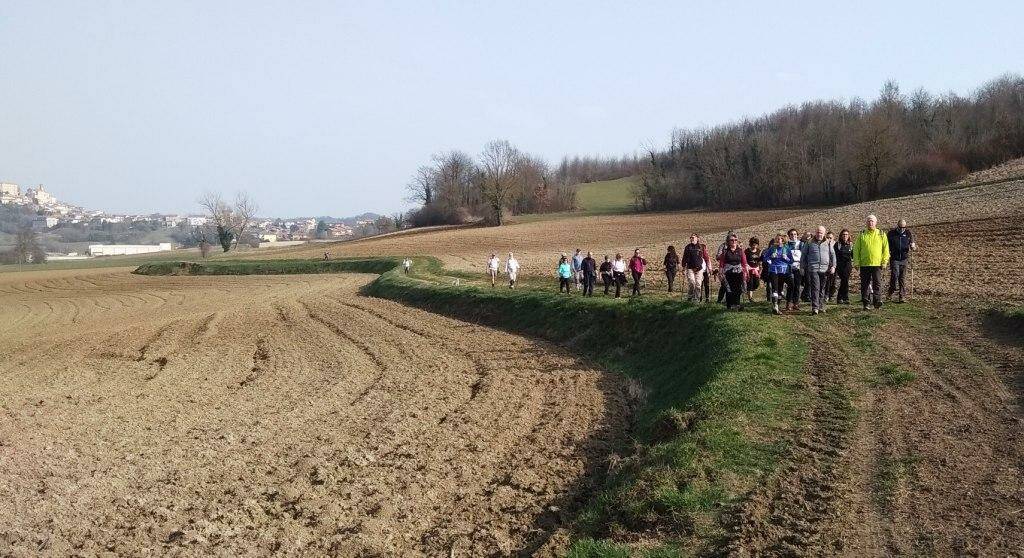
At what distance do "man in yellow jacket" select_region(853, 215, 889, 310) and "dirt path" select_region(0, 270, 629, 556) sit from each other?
583 centimetres

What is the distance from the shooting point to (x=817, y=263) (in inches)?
583

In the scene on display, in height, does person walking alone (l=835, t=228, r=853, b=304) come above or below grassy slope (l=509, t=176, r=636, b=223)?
below

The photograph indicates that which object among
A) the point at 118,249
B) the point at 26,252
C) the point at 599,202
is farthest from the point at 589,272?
the point at 118,249

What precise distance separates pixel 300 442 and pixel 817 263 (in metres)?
10.3

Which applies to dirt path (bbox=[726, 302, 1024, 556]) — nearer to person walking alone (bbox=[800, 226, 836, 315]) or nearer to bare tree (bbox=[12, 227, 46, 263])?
person walking alone (bbox=[800, 226, 836, 315])

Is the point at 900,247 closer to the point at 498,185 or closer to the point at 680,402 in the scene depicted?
A: the point at 680,402

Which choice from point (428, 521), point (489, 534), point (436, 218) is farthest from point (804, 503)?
point (436, 218)

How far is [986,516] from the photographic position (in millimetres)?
6051

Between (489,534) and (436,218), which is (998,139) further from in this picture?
(489,534)

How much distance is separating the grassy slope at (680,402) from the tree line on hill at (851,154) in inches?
2186

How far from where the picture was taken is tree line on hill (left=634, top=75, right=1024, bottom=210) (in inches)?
2586

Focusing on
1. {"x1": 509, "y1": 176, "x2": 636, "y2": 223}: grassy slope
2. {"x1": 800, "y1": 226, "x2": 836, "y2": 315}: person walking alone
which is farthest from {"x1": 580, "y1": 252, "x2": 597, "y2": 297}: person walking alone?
{"x1": 509, "y1": 176, "x2": 636, "y2": 223}: grassy slope

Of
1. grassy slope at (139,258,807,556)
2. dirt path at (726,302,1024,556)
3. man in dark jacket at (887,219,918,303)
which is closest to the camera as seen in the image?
dirt path at (726,302,1024,556)

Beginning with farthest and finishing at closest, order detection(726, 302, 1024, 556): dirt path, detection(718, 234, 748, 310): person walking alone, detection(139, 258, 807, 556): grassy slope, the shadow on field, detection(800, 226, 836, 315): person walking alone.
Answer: detection(718, 234, 748, 310): person walking alone → detection(800, 226, 836, 315): person walking alone → the shadow on field → detection(139, 258, 807, 556): grassy slope → detection(726, 302, 1024, 556): dirt path
